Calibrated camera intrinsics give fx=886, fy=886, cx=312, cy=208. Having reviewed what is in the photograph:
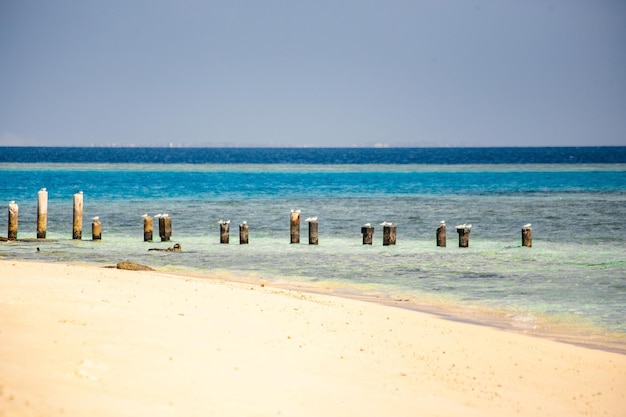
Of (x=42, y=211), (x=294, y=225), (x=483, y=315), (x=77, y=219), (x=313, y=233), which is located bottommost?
(x=483, y=315)

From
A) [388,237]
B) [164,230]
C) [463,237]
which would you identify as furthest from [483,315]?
[164,230]

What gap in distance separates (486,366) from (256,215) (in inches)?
1241

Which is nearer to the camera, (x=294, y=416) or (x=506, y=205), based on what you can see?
(x=294, y=416)

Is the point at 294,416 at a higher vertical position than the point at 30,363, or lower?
lower

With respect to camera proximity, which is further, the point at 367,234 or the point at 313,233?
the point at 367,234

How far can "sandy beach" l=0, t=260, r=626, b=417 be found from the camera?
320 inches

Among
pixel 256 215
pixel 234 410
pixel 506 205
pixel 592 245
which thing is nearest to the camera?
pixel 234 410

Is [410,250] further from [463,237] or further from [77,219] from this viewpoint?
[77,219]

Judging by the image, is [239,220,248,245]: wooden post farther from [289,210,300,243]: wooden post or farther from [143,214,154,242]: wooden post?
[143,214,154,242]: wooden post

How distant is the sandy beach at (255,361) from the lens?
813 centimetres

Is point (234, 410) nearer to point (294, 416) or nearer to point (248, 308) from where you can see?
point (294, 416)

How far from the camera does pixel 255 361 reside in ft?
32.8

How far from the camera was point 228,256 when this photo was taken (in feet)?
85.6

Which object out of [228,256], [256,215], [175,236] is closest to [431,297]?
[228,256]
